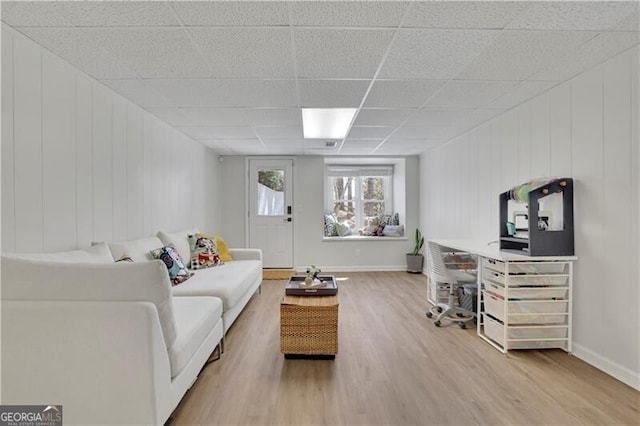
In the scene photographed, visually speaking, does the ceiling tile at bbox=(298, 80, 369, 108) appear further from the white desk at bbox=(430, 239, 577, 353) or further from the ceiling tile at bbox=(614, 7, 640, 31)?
the white desk at bbox=(430, 239, 577, 353)

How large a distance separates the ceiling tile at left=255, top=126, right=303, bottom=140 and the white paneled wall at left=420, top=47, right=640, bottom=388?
246cm

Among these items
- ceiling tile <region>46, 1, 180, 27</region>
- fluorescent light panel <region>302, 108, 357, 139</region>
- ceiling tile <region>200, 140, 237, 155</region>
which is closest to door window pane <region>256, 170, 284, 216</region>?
ceiling tile <region>200, 140, 237, 155</region>

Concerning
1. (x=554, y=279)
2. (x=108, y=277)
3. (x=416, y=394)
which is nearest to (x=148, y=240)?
(x=108, y=277)

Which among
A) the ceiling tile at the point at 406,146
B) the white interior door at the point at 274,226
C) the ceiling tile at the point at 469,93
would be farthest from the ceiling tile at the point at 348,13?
the white interior door at the point at 274,226

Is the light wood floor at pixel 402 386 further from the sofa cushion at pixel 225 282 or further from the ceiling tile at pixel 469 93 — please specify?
the ceiling tile at pixel 469 93

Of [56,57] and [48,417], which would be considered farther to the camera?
[56,57]

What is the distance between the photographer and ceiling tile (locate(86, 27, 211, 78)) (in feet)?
6.26

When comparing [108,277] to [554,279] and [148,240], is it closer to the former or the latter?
[148,240]

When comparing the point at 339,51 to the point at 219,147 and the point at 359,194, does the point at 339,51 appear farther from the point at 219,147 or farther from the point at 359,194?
the point at 359,194

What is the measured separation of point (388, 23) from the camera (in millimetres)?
1830

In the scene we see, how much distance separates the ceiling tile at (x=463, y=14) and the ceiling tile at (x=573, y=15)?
3.5 inches

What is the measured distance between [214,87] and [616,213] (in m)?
3.17

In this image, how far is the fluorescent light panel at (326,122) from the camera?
3.45 metres

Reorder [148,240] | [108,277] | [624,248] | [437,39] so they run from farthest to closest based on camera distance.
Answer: [148,240], [624,248], [437,39], [108,277]
